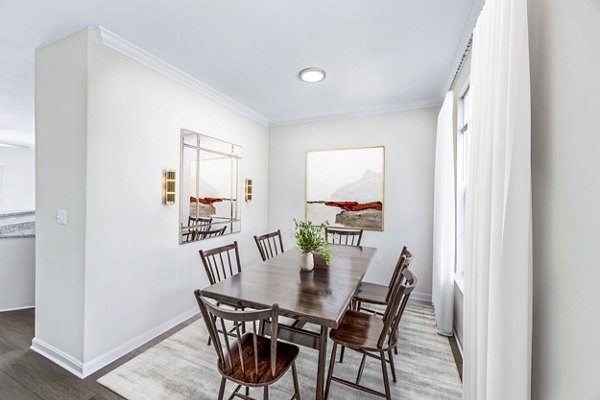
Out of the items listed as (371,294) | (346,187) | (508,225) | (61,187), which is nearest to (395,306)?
(508,225)

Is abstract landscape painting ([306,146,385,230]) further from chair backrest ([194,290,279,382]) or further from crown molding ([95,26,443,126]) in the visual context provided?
chair backrest ([194,290,279,382])

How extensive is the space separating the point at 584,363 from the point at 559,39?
0.99m

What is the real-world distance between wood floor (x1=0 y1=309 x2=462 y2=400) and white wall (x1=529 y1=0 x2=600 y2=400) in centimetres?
173

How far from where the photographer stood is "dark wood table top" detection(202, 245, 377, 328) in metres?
1.47

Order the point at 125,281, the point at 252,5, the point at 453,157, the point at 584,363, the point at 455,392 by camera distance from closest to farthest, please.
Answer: the point at 584,363, the point at 252,5, the point at 455,392, the point at 125,281, the point at 453,157

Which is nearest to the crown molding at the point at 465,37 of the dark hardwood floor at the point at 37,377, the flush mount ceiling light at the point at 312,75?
the flush mount ceiling light at the point at 312,75

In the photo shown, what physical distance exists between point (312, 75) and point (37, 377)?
3495mm

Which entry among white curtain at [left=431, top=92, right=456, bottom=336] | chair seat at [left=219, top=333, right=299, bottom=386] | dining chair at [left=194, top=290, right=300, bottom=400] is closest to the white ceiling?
white curtain at [left=431, top=92, right=456, bottom=336]

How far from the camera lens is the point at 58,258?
6.92 ft

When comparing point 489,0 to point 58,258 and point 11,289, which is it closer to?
point 58,258

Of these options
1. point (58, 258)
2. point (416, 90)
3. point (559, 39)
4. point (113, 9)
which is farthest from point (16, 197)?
point (559, 39)

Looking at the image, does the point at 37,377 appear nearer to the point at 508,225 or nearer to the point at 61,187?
the point at 61,187

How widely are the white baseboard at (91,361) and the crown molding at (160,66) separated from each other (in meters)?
2.54

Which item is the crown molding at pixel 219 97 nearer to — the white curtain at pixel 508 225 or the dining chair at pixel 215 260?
the dining chair at pixel 215 260
